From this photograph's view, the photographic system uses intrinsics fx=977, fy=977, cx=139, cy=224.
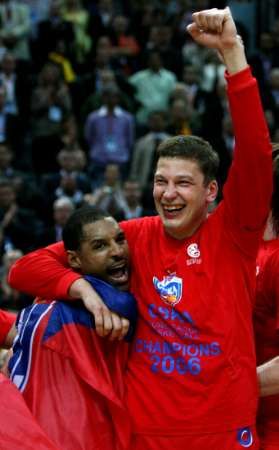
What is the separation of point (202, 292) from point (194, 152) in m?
0.55

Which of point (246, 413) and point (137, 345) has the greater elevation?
point (137, 345)

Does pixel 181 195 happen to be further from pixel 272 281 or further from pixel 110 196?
pixel 110 196

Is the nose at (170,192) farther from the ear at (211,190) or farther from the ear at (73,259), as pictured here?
the ear at (73,259)

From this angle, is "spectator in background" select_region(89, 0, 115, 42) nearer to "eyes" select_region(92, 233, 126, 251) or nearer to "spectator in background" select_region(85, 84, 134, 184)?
"spectator in background" select_region(85, 84, 134, 184)

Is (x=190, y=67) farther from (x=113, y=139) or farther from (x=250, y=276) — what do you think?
(x=250, y=276)

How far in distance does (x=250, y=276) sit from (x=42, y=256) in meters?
0.87

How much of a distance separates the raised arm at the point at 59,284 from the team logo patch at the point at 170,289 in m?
0.18

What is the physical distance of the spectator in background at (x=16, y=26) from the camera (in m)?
14.8

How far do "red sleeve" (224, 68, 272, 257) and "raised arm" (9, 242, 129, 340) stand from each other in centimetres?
57

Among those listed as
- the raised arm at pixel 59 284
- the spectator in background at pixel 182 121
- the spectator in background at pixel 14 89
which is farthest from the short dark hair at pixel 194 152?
the spectator in background at pixel 14 89

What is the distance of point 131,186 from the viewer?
11.1 meters

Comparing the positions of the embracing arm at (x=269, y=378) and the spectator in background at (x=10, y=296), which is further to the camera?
the spectator in background at (x=10, y=296)

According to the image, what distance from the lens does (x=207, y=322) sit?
3.58m

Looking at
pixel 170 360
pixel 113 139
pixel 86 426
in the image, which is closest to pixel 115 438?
pixel 86 426
